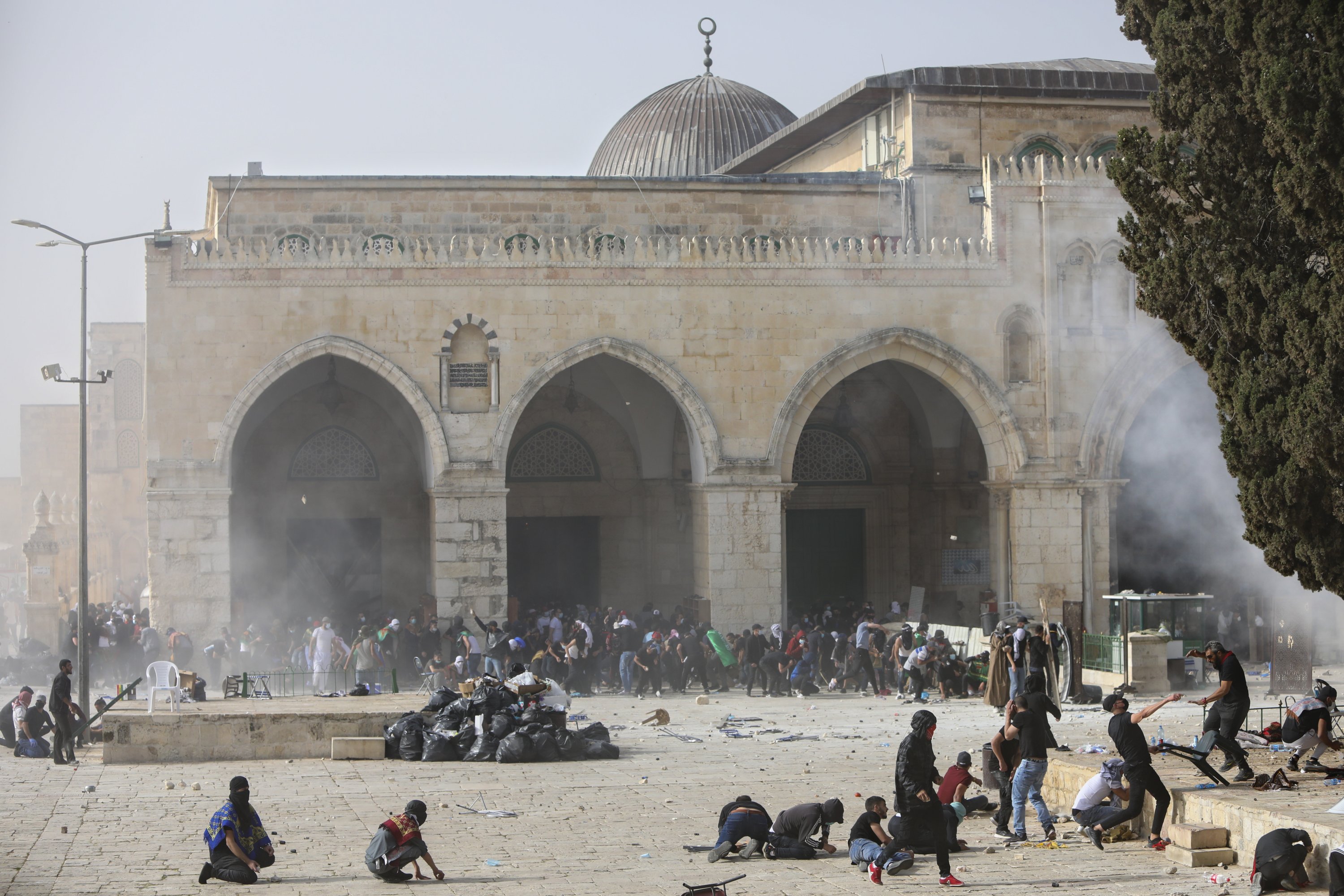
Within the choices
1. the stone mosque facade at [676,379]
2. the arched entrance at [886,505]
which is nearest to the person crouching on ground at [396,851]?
the stone mosque facade at [676,379]

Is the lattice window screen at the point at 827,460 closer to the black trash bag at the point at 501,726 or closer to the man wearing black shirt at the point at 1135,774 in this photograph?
the black trash bag at the point at 501,726

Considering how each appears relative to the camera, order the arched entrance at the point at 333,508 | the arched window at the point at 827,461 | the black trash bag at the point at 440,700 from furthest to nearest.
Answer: the arched window at the point at 827,461, the arched entrance at the point at 333,508, the black trash bag at the point at 440,700

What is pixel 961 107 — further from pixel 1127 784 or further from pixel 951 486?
pixel 1127 784

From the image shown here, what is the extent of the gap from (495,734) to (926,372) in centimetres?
923

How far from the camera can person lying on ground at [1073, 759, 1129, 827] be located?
29.4ft

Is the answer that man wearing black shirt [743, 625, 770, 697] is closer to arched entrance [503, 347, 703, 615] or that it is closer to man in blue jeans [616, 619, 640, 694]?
man in blue jeans [616, 619, 640, 694]

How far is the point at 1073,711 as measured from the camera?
14930 millimetres

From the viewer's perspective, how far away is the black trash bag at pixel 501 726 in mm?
12766

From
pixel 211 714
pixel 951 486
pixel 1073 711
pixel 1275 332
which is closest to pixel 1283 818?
pixel 1275 332

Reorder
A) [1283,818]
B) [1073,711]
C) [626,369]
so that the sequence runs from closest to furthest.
A: [1283,818]
[1073,711]
[626,369]

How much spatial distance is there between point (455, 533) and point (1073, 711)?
7654 millimetres

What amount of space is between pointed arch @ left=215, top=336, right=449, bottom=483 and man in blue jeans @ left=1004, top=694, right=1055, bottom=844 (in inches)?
422

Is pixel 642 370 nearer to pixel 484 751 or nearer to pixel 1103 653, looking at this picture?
pixel 1103 653

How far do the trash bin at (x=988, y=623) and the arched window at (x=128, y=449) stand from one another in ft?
97.0
